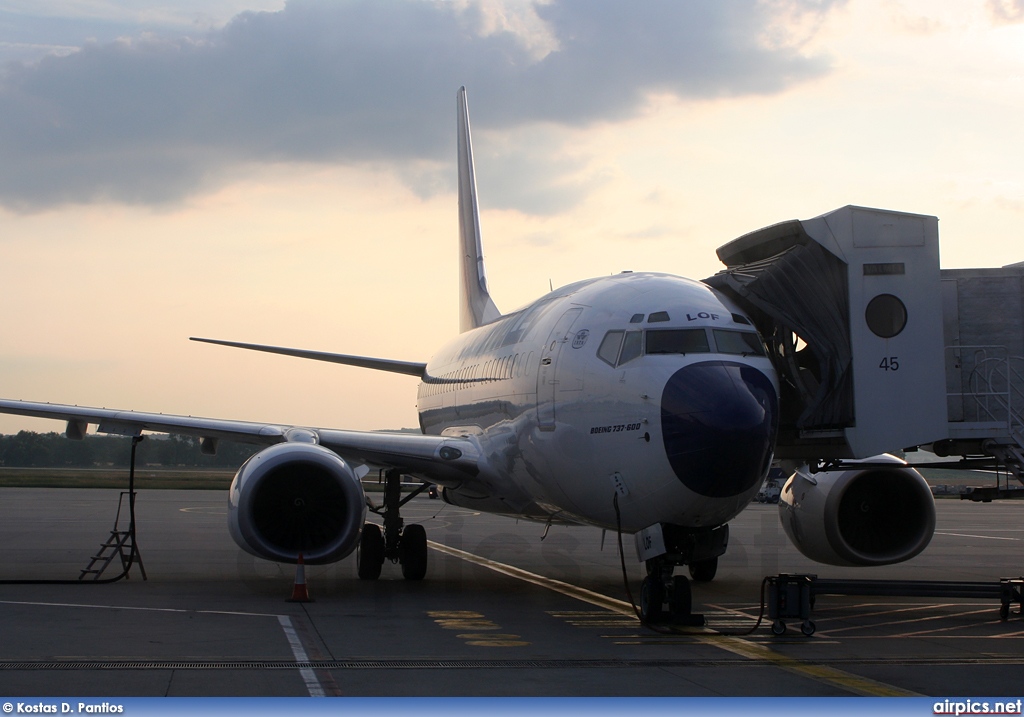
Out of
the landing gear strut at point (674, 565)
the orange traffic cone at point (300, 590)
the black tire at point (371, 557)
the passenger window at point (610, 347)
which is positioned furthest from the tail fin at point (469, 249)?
the landing gear strut at point (674, 565)

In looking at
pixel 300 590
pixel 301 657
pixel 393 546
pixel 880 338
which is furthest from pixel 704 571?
pixel 301 657

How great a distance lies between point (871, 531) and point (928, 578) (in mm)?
3328

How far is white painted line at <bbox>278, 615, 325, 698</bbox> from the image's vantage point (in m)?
7.85

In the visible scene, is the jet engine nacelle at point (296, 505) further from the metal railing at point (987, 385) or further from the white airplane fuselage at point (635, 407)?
the metal railing at point (987, 385)

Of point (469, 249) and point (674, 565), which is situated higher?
point (469, 249)

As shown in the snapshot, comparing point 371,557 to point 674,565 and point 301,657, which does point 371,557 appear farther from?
point 301,657

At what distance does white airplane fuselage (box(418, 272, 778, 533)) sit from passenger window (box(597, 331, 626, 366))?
1cm

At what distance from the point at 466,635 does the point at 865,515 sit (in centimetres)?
640

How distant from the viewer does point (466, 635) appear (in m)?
10.8

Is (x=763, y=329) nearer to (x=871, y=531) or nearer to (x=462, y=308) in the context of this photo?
(x=871, y=531)

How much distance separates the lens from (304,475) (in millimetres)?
14375

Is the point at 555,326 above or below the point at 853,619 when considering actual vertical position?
above

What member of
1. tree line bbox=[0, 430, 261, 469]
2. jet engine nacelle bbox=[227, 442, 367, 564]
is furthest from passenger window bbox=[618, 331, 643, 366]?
tree line bbox=[0, 430, 261, 469]

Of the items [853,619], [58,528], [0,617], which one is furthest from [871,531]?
[58,528]
